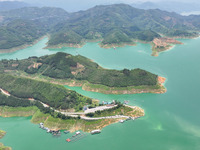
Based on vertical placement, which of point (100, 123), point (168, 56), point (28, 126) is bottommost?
point (28, 126)

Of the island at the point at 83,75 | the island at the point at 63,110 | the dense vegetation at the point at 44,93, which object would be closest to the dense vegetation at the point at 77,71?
the island at the point at 83,75

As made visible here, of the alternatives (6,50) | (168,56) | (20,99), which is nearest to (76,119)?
(20,99)

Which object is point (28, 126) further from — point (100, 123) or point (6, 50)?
point (6, 50)

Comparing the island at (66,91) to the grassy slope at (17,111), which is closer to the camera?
the island at (66,91)

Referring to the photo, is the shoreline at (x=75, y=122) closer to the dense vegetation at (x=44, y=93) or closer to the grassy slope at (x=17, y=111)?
the grassy slope at (x=17, y=111)

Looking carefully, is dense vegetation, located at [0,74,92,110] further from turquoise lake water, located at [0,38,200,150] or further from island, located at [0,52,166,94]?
turquoise lake water, located at [0,38,200,150]

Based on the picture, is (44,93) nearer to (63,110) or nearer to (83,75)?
(63,110)
